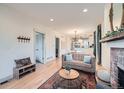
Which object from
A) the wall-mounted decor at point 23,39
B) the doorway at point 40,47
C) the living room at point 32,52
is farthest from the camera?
the doorway at point 40,47

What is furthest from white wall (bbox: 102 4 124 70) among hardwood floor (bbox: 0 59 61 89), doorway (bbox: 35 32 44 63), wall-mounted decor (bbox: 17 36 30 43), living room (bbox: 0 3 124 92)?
doorway (bbox: 35 32 44 63)

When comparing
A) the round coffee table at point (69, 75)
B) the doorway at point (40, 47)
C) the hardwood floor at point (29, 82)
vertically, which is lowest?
the hardwood floor at point (29, 82)

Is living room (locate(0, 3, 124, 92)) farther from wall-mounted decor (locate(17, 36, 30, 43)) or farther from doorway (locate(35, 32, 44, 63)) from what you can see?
doorway (locate(35, 32, 44, 63))

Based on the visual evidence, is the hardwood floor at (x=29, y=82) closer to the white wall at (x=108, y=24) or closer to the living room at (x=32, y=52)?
the living room at (x=32, y=52)

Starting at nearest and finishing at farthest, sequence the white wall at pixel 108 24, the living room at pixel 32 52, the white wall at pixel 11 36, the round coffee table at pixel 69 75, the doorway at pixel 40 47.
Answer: the white wall at pixel 108 24 < the living room at pixel 32 52 < the round coffee table at pixel 69 75 < the white wall at pixel 11 36 < the doorway at pixel 40 47

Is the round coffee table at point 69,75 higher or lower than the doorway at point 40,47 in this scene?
lower

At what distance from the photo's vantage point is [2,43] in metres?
3.24

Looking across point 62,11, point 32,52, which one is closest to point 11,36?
point 32,52

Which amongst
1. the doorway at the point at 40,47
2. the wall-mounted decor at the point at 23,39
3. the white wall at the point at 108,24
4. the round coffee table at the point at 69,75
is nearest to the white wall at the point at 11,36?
the wall-mounted decor at the point at 23,39

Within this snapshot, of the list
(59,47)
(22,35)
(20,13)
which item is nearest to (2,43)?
(22,35)

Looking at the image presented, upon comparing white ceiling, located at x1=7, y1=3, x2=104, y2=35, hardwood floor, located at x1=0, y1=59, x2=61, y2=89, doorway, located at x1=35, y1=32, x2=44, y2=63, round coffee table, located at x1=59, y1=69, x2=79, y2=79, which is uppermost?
white ceiling, located at x1=7, y1=3, x2=104, y2=35

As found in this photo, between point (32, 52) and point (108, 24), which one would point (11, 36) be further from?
point (108, 24)

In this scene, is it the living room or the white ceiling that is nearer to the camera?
the living room

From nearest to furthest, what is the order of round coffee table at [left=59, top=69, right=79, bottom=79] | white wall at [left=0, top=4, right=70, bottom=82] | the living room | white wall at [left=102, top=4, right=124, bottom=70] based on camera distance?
white wall at [left=102, top=4, right=124, bottom=70]
the living room
round coffee table at [left=59, top=69, right=79, bottom=79]
white wall at [left=0, top=4, right=70, bottom=82]
